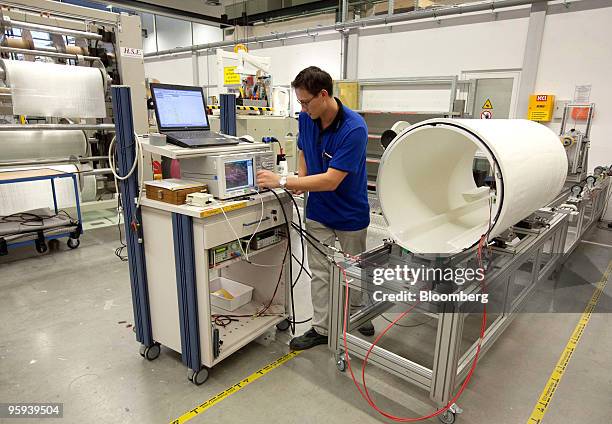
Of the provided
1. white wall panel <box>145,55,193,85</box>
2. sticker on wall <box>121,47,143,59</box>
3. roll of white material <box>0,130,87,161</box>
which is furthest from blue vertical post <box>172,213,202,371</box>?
white wall panel <box>145,55,193,85</box>

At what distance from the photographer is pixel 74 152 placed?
423 centimetres

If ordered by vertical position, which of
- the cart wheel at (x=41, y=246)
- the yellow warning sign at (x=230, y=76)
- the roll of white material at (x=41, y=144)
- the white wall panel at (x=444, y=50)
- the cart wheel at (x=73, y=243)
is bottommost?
the cart wheel at (x=73, y=243)

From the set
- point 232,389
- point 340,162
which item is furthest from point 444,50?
point 232,389

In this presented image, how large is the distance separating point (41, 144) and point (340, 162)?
3629mm

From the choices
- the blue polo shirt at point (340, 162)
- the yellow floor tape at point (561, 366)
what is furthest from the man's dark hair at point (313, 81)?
the yellow floor tape at point (561, 366)

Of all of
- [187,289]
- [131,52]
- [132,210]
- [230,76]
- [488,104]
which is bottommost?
[187,289]

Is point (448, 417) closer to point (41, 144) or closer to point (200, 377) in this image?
point (200, 377)

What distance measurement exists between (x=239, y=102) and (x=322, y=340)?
9.45 feet

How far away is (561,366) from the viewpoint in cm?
219

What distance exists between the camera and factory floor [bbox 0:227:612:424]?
1812 mm

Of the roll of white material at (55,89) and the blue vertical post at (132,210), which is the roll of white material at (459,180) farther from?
the roll of white material at (55,89)

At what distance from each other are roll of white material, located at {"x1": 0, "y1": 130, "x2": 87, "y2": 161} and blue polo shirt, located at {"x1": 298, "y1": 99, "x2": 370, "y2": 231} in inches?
123

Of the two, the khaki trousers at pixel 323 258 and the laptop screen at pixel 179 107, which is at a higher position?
the laptop screen at pixel 179 107

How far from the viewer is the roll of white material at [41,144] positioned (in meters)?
3.90
